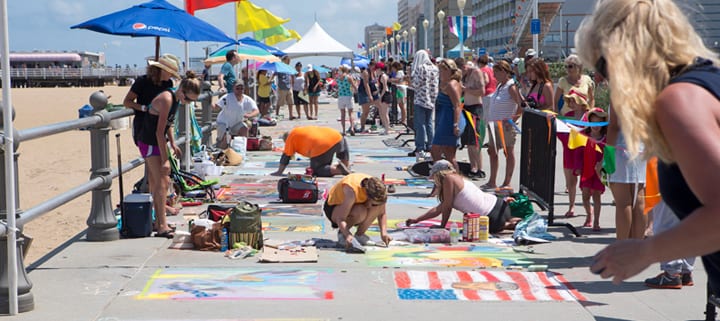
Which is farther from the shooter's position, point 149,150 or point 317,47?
point 317,47

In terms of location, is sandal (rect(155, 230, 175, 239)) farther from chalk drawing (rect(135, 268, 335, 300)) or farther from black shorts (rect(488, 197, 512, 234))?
black shorts (rect(488, 197, 512, 234))

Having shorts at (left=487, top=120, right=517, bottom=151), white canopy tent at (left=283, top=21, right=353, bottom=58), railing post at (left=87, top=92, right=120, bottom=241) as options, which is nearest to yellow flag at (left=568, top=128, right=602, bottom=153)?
shorts at (left=487, top=120, right=517, bottom=151)

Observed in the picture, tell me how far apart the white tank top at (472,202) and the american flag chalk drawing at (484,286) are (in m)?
1.60

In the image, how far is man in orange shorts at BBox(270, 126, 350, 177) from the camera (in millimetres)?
12594

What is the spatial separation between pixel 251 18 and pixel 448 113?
12154 millimetres

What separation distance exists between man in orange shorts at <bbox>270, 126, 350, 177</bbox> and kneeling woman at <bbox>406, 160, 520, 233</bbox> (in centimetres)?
413

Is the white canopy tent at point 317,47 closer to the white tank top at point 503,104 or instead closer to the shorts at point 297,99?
the shorts at point 297,99

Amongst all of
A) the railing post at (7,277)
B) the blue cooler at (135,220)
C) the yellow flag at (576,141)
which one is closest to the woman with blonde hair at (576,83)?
the yellow flag at (576,141)

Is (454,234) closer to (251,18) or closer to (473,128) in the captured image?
(473,128)

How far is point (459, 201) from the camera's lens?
28.0 feet

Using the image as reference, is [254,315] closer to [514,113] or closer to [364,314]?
[364,314]

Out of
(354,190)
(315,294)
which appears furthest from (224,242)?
(315,294)

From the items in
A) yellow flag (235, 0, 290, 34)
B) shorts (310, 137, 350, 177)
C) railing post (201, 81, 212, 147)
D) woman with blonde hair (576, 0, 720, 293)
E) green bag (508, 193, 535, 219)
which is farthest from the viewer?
yellow flag (235, 0, 290, 34)

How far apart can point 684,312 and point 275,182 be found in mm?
7734
